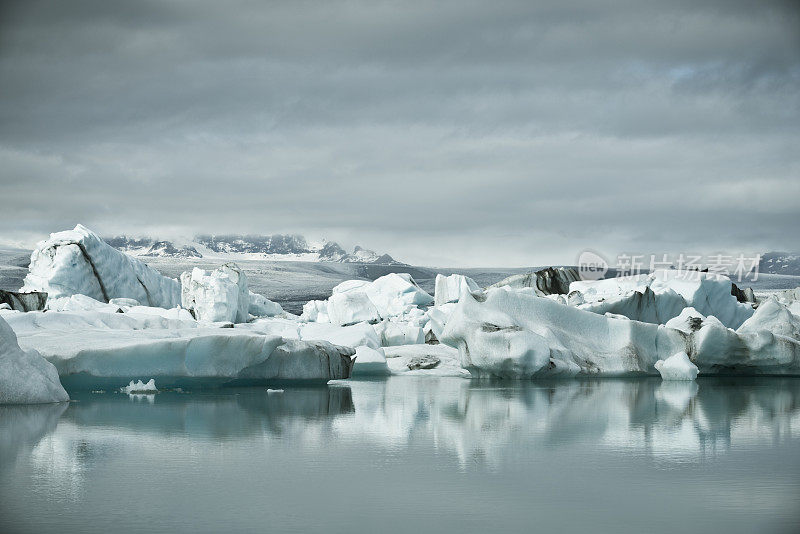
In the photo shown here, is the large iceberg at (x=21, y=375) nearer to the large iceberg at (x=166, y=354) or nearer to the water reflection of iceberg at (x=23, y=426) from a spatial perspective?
the water reflection of iceberg at (x=23, y=426)

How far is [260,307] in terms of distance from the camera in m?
24.2

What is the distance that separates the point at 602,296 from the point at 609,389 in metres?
7.90

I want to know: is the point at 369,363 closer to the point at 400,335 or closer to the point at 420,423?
the point at 400,335

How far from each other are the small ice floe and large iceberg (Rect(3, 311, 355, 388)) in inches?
3.4

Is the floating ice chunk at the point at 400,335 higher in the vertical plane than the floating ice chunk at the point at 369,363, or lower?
higher

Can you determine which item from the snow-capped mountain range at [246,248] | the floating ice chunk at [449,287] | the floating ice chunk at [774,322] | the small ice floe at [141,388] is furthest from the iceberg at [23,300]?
the snow-capped mountain range at [246,248]

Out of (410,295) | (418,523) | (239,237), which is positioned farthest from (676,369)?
(239,237)

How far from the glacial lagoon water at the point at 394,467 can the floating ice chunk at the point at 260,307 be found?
1601cm

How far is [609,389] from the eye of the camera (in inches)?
403

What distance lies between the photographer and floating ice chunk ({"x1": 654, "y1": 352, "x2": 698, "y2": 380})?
12055mm

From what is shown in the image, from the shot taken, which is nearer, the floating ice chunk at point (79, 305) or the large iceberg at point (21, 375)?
the large iceberg at point (21, 375)

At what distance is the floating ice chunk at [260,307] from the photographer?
24016 millimetres

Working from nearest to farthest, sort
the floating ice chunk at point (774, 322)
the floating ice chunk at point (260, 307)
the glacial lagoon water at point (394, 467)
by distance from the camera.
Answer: the glacial lagoon water at point (394, 467), the floating ice chunk at point (774, 322), the floating ice chunk at point (260, 307)

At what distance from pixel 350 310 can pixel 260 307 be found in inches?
161
